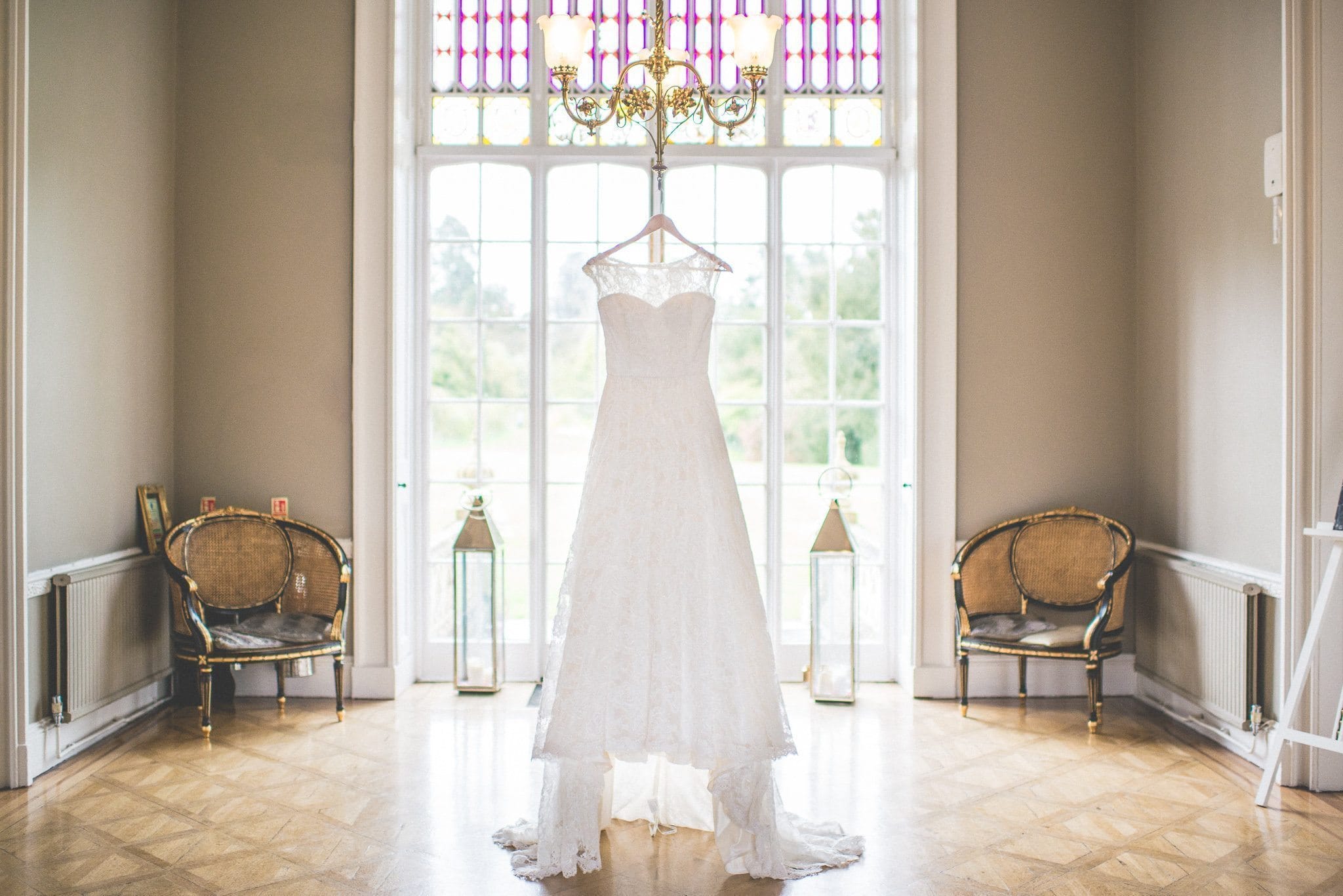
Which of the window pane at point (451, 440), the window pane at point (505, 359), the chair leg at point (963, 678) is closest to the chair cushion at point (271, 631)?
the window pane at point (451, 440)

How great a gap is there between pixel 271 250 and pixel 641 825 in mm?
3328

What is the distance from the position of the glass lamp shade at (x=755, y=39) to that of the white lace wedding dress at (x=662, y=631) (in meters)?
0.67

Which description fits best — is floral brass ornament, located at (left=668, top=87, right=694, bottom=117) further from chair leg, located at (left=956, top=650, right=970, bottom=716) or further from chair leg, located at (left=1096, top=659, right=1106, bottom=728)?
chair leg, located at (left=1096, top=659, right=1106, bottom=728)

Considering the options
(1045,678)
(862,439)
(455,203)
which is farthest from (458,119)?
(1045,678)

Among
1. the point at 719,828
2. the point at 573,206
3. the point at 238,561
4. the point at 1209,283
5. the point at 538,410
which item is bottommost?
the point at 719,828

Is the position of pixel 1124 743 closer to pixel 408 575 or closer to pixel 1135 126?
pixel 1135 126

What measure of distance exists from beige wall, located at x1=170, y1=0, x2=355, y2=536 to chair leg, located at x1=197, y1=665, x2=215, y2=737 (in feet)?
3.01

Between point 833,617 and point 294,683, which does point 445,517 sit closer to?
point 294,683

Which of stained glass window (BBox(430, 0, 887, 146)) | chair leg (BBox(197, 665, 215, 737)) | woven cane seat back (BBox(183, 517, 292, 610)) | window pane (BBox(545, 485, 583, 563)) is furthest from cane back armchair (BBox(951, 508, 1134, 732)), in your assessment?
chair leg (BBox(197, 665, 215, 737))

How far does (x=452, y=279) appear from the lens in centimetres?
528

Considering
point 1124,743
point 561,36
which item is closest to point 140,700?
point 561,36

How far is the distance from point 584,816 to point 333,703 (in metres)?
2.38

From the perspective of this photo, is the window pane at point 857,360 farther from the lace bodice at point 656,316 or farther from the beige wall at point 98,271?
the beige wall at point 98,271

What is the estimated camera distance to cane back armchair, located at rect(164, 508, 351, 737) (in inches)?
170
